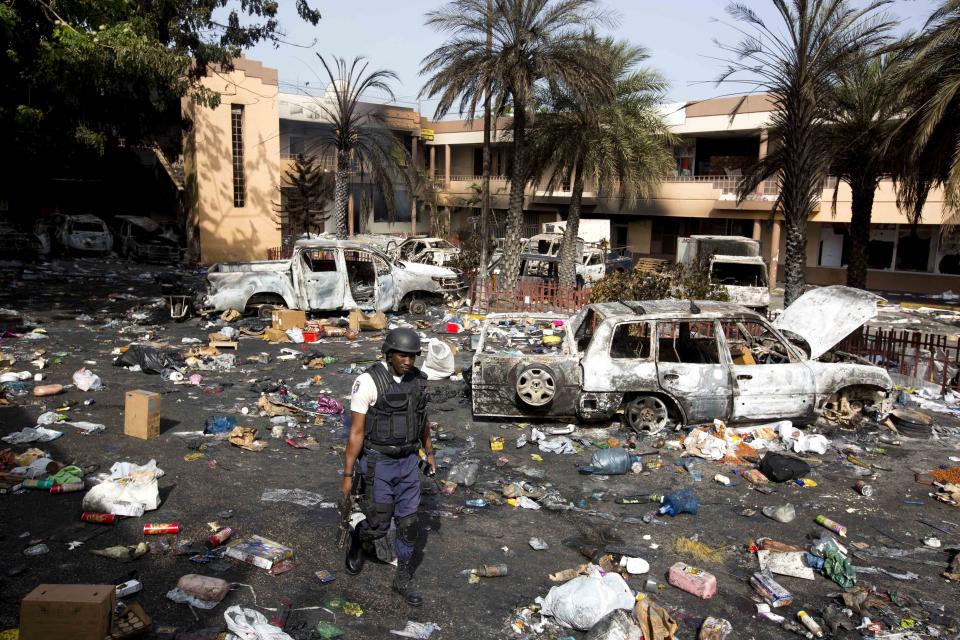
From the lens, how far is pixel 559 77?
15914mm

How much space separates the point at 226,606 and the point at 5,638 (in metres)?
1.12

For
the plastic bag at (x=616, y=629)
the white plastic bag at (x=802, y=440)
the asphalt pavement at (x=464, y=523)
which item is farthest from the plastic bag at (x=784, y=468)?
the plastic bag at (x=616, y=629)

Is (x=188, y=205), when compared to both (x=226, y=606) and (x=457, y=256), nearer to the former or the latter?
(x=457, y=256)

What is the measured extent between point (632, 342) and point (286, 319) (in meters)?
6.76

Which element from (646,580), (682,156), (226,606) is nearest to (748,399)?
(646,580)

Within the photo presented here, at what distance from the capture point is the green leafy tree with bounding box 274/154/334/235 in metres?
30.6

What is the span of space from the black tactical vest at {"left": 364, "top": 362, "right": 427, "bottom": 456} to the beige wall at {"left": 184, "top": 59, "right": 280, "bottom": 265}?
22490 mm

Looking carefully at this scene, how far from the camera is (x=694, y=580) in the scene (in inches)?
186

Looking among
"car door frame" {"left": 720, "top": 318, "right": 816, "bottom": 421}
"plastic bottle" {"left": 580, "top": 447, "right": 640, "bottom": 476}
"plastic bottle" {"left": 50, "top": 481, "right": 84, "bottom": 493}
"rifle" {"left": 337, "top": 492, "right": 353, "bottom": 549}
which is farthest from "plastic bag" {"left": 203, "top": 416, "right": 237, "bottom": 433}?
"car door frame" {"left": 720, "top": 318, "right": 816, "bottom": 421}

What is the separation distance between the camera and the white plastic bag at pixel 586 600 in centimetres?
425

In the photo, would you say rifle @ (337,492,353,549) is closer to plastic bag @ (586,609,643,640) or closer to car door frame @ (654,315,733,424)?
plastic bag @ (586,609,643,640)

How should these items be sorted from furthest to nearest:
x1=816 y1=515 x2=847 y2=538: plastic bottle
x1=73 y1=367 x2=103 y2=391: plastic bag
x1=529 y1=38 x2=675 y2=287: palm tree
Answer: x1=529 y1=38 x2=675 y2=287: palm tree → x1=73 y1=367 x2=103 y2=391: plastic bag → x1=816 y1=515 x2=847 y2=538: plastic bottle

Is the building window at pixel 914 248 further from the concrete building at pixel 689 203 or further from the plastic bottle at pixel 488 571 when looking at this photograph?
the plastic bottle at pixel 488 571

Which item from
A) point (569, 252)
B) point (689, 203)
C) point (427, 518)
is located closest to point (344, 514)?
point (427, 518)
